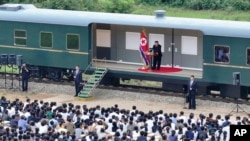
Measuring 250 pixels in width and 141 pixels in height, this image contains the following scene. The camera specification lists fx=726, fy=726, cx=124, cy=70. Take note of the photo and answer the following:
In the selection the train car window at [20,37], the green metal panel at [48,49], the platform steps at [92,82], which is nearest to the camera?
the platform steps at [92,82]

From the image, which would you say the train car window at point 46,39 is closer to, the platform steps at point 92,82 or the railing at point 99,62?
the railing at point 99,62

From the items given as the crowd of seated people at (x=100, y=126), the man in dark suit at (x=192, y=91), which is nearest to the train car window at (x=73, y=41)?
the man in dark suit at (x=192, y=91)

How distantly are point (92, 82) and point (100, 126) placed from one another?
29.6 feet

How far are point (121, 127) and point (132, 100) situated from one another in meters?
7.91

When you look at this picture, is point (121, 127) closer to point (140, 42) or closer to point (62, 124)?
point (62, 124)

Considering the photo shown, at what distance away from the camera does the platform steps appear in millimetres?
27427

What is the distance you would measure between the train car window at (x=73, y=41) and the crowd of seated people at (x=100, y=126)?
7570mm

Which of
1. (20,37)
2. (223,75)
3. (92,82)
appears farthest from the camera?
(20,37)

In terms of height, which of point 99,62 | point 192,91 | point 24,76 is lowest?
point 192,91

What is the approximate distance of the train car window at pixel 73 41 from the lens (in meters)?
28.8

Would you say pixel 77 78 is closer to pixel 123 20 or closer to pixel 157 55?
pixel 123 20

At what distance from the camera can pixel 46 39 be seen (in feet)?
97.5

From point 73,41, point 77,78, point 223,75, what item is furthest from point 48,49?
point 223,75

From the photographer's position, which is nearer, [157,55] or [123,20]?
[157,55]
